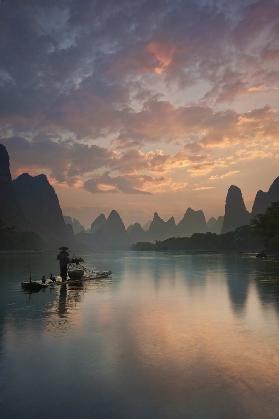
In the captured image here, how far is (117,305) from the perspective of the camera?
27.5m

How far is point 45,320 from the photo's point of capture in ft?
70.4

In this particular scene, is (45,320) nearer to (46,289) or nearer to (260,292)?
(46,289)

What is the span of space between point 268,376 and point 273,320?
9673 millimetres

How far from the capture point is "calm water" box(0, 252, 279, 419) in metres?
10.2

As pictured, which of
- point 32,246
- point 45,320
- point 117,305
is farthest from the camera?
point 32,246

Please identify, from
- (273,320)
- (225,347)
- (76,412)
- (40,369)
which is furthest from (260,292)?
(76,412)

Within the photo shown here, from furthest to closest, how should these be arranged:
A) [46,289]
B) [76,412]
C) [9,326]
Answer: [46,289] → [9,326] → [76,412]

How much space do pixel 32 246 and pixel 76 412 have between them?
195218 millimetres

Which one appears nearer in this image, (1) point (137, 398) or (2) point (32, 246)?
(1) point (137, 398)

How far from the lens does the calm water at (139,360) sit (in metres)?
10.2

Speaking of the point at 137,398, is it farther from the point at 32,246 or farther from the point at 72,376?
the point at 32,246

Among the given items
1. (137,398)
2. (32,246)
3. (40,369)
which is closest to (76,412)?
(137,398)

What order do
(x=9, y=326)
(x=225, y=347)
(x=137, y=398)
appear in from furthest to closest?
(x=9, y=326)
(x=225, y=347)
(x=137, y=398)

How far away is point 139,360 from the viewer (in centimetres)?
1413
